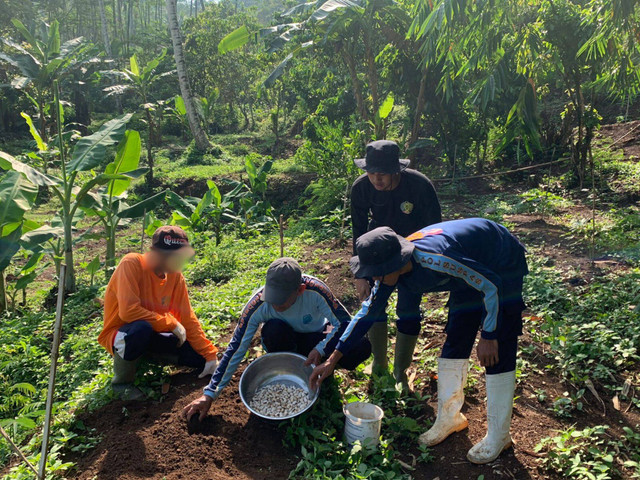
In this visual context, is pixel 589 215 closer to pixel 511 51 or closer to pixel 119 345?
pixel 511 51

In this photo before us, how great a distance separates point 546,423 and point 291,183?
28.2 ft

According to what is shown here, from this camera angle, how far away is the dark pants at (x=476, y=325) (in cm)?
263

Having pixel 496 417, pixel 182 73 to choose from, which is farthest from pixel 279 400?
pixel 182 73

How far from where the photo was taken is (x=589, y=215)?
6.93 metres

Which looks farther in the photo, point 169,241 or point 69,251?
point 69,251

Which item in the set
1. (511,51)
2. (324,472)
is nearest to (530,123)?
(511,51)

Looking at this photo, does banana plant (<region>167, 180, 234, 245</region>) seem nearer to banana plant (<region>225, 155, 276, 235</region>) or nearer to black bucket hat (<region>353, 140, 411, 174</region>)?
banana plant (<region>225, 155, 276, 235</region>)

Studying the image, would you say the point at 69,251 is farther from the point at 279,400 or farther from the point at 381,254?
the point at 381,254

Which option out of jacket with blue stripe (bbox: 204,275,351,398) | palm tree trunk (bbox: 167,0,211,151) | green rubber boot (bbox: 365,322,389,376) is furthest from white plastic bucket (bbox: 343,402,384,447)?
palm tree trunk (bbox: 167,0,211,151)

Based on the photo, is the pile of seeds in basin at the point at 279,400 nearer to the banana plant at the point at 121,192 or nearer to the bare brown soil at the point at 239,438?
the bare brown soil at the point at 239,438

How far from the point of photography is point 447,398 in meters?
2.85

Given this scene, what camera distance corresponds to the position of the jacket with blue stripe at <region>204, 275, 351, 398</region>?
2975 millimetres

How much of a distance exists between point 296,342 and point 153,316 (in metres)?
1.03

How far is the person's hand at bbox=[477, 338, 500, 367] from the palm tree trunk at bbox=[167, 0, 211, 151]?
13.0 m
